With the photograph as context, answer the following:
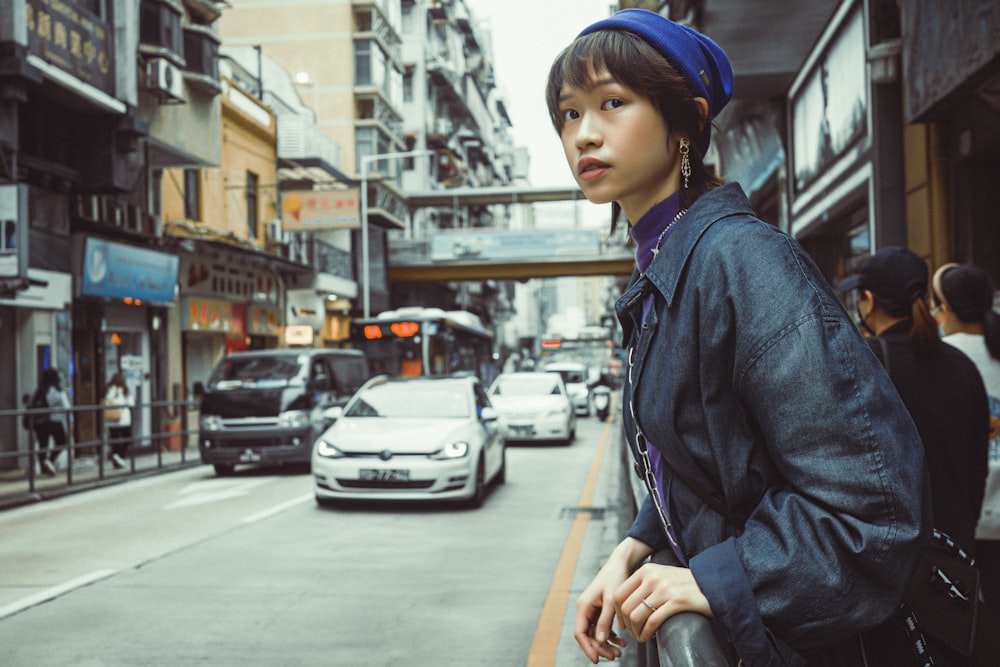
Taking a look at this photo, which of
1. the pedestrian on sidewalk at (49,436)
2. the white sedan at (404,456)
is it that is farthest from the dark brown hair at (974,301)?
the pedestrian on sidewalk at (49,436)

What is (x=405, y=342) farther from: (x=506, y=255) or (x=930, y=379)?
(x=930, y=379)

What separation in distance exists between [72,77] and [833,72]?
12356 mm

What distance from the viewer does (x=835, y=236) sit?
12.1m

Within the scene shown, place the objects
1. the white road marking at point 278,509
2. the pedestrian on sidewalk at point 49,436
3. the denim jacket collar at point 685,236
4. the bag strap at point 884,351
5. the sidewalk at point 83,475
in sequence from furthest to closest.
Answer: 1. the pedestrian on sidewalk at point 49,436
2. the sidewalk at point 83,475
3. the white road marking at point 278,509
4. the bag strap at point 884,351
5. the denim jacket collar at point 685,236

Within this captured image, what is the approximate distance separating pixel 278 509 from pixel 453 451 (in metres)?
2.01

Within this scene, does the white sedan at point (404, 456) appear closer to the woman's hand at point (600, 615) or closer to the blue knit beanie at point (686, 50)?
the woman's hand at point (600, 615)

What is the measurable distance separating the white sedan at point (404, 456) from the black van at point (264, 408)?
3.94 meters

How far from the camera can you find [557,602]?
6777 mm

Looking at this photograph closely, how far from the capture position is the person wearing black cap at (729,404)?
1263 mm

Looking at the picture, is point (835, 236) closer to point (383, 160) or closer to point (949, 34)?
point (949, 34)

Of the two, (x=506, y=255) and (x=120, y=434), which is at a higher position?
(x=506, y=255)

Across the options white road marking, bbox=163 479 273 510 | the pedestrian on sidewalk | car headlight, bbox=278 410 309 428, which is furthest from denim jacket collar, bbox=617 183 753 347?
car headlight, bbox=278 410 309 428

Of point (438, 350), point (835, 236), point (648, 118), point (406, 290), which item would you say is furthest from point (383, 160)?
point (648, 118)

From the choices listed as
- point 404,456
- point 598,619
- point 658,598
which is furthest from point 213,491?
point 658,598
